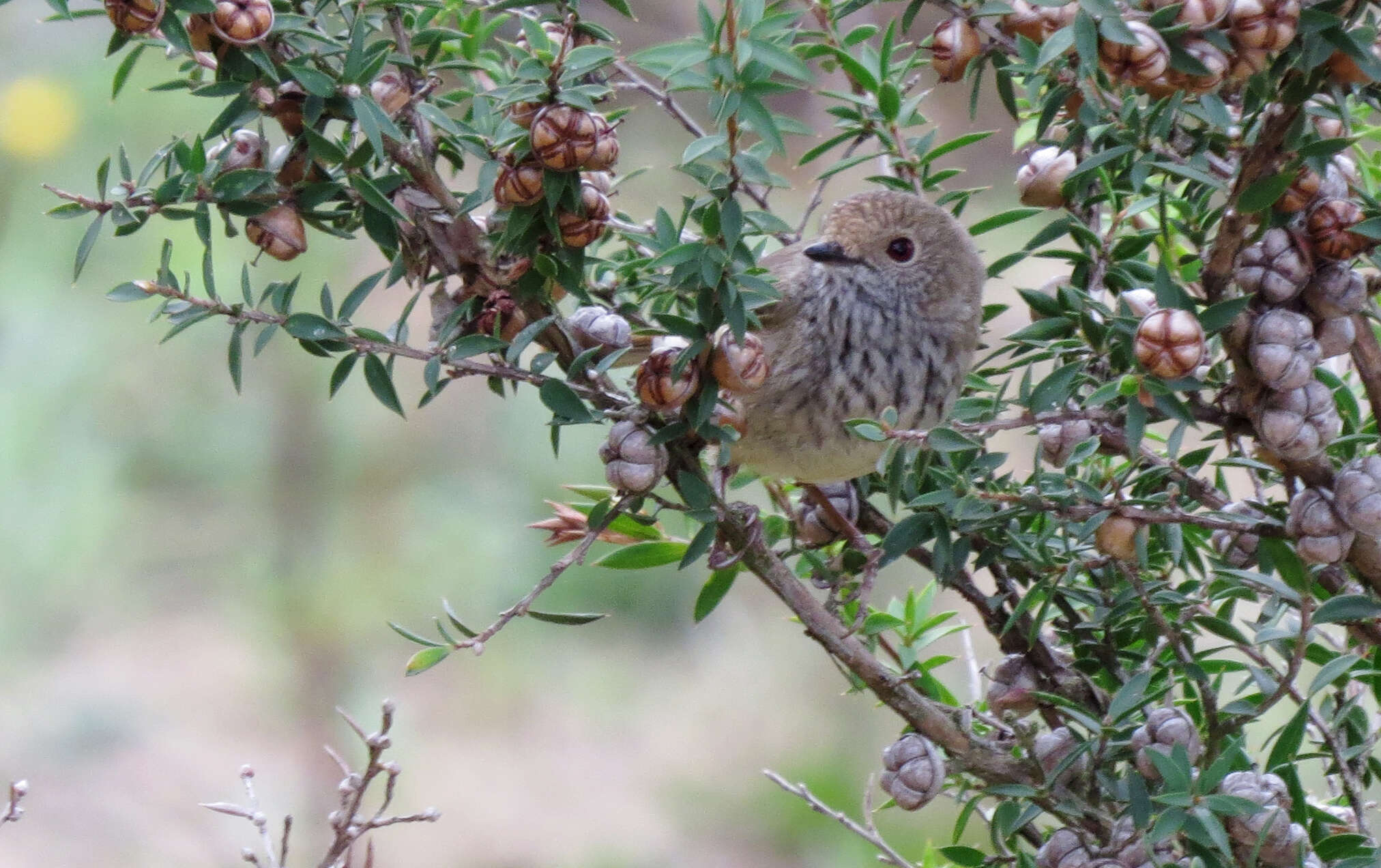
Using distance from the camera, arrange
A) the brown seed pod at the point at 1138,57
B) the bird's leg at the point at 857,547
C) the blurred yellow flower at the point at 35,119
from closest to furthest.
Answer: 1. the brown seed pod at the point at 1138,57
2. the bird's leg at the point at 857,547
3. the blurred yellow flower at the point at 35,119

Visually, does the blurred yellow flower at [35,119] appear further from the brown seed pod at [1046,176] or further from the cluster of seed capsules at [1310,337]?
the cluster of seed capsules at [1310,337]

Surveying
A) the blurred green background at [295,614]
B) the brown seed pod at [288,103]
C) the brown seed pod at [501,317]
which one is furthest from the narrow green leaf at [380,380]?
the blurred green background at [295,614]

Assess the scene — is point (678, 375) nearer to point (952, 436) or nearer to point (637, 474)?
point (637, 474)

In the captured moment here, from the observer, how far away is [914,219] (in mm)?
2123

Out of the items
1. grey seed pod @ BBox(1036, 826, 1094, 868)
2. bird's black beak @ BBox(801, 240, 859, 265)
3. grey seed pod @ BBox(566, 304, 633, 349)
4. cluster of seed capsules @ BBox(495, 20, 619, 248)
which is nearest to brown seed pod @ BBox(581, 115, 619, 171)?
cluster of seed capsules @ BBox(495, 20, 619, 248)

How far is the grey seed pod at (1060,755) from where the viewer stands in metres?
1.15

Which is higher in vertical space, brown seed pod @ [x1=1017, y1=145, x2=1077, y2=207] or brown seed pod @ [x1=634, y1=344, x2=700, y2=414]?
brown seed pod @ [x1=1017, y1=145, x2=1077, y2=207]

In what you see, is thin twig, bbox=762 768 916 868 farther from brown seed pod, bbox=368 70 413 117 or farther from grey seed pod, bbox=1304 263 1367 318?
brown seed pod, bbox=368 70 413 117

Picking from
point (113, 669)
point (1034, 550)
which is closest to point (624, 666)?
point (113, 669)

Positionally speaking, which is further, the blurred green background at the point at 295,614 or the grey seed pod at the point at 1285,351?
the blurred green background at the point at 295,614

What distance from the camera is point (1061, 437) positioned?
4.00ft

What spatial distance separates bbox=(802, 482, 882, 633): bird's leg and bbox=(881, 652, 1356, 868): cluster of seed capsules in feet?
0.43

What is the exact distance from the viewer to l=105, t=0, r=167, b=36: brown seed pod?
0.94 meters

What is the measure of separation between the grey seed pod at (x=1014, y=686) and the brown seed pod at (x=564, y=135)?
0.59 meters
